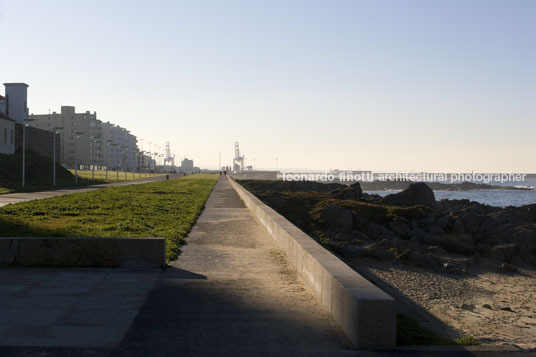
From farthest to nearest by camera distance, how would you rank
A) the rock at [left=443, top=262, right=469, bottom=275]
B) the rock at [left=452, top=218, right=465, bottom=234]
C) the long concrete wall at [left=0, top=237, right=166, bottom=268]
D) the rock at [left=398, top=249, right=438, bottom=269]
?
the rock at [left=452, top=218, right=465, bottom=234] < the rock at [left=398, top=249, right=438, bottom=269] < the rock at [left=443, top=262, right=469, bottom=275] < the long concrete wall at [left=0, top=237, right=166, bottom=268]

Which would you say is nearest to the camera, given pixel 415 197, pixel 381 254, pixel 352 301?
pixel 352 301

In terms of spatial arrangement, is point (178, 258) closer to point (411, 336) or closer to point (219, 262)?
point (219, 262)

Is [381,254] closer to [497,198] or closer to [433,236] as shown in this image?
[433,236]

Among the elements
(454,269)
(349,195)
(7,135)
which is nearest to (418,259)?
(454,269)

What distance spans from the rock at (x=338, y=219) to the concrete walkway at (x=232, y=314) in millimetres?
15070

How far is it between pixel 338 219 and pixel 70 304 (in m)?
20.1

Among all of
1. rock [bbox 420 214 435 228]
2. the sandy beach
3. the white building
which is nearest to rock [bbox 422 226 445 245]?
rock [bbox 420 214 435 228]

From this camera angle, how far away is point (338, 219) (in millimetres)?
25766

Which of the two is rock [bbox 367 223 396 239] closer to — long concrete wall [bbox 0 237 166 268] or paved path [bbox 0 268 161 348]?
long concrete wall [bbox 0 237 166 268]

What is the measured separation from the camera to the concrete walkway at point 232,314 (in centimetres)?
509

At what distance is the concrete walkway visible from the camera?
5.09 m

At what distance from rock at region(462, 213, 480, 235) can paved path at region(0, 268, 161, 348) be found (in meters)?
22.7

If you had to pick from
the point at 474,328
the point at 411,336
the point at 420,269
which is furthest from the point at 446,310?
the point at 411,336

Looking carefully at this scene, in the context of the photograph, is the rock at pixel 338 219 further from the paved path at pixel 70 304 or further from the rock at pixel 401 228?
the paved path at pixel 70 304
